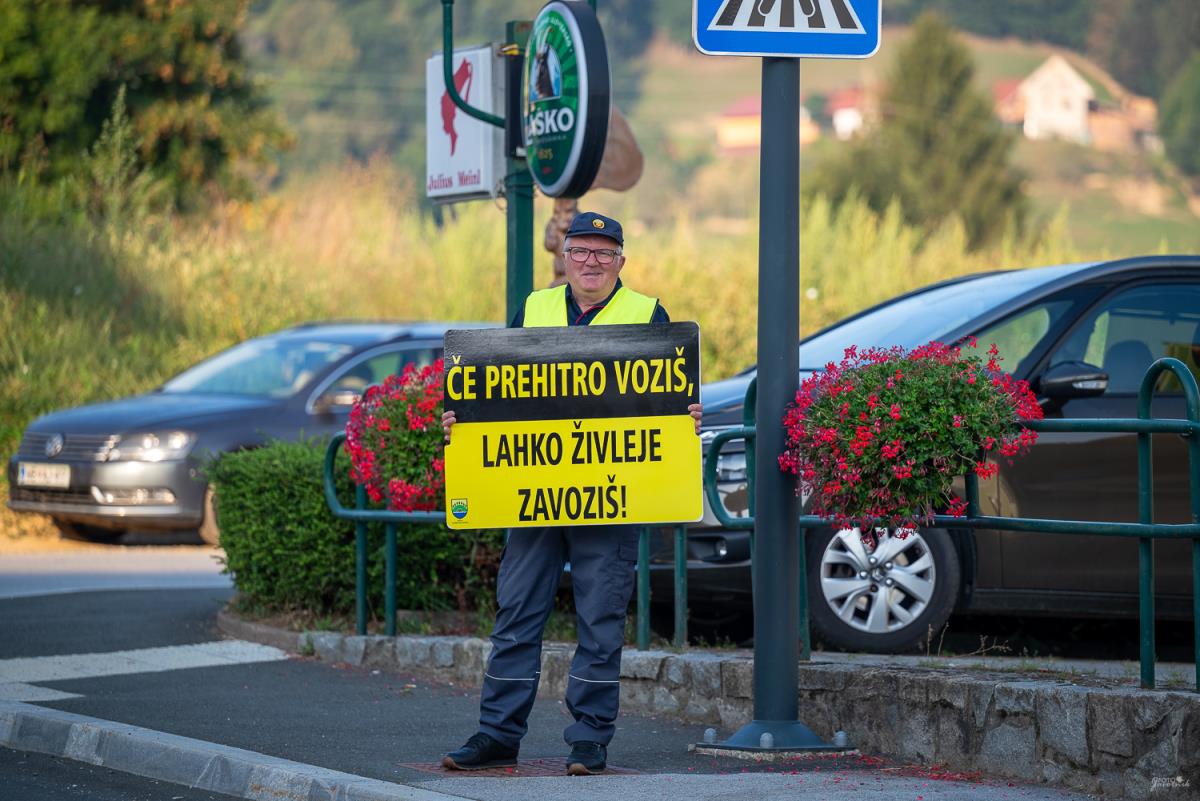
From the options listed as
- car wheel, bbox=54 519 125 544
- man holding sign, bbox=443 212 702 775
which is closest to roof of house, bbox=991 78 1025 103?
car wheel, bbox=54 519 125 544

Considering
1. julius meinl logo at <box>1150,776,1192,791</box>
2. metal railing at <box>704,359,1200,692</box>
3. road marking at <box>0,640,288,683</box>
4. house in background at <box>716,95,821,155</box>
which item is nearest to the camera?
julius meinl logo at <box>1150,776,1192,791</box>

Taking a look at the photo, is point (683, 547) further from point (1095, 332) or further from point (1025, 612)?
point (1095, 332)

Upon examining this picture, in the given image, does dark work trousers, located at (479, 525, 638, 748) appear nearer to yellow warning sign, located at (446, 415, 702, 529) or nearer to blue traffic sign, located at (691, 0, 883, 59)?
yellow warning sign, located at (446, 415, 702, 529)

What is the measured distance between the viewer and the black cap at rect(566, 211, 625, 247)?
636cm

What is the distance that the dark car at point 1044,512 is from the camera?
7875 mm

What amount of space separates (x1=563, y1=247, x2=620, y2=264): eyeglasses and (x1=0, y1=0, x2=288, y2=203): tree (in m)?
20.4

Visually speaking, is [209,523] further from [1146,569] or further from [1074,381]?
[1146,569]

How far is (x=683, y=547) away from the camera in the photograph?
7637 millimetres

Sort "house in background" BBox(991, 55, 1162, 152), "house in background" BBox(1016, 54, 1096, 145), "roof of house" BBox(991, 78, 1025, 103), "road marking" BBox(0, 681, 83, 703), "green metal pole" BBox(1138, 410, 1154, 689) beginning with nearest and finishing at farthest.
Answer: "green metal pole" BBox(1138, 410, 1154, 689) → "road marking" BBox(0, 681, 83, 703) → "house in background" BBox(991, 55, 1162, 152) → "roof of house" BBox(991, 78, 1025, 103) → "house in background" BBox(1016, 54, 1096, 145)

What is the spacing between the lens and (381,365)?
14.4 metres

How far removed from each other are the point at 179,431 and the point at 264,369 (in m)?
1.15

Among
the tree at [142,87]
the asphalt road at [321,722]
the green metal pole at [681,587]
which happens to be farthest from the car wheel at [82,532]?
the tree at [142,87]

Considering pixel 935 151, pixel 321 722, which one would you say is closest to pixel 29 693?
pixel 321 722

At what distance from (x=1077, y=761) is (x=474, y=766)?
196 cm
